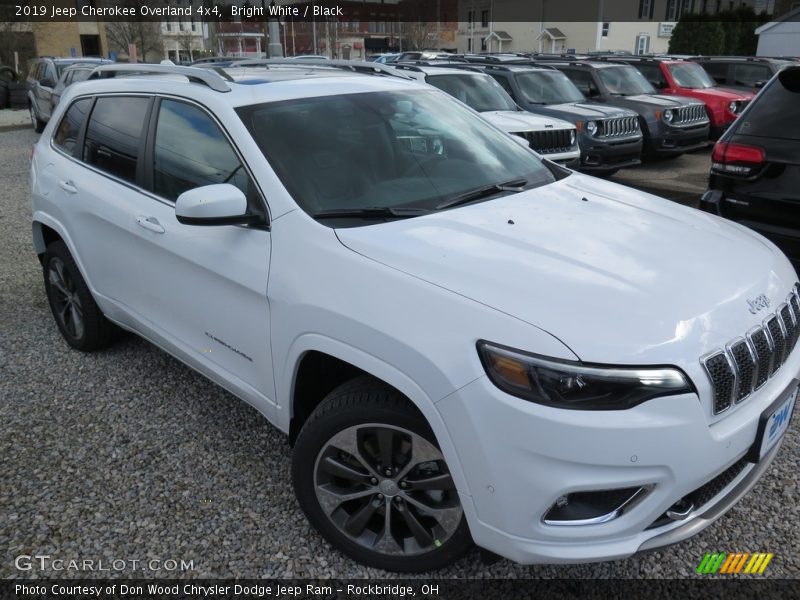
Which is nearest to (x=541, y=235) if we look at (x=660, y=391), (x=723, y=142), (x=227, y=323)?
(x=660, y=391)

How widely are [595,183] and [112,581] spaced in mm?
2808

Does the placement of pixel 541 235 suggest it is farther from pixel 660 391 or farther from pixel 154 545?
pixel 154 545

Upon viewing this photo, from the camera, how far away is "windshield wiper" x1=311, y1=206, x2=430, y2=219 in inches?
102

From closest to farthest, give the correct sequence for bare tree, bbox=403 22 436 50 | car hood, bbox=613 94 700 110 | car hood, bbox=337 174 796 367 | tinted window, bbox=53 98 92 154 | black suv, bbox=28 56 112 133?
car hood, bbox=337 174 796 367 → tinted window, bbox=53 98 92 154 → car hood, bbox=613 94 700 110 → black suv, bbox=28 56 112 133 → bare tree, bbox=403 22 436 50

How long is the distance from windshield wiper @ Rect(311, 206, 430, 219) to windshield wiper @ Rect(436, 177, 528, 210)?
0.15 meters

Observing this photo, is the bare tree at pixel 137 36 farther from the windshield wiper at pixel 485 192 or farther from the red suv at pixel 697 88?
the windshield wiper at pixel 485 192

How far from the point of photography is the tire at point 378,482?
2.23 m

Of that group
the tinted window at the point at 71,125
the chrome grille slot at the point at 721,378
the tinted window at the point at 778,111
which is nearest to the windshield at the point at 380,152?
the chrome grille slot at the point at 721,378

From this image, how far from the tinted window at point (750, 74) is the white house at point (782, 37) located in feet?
65.3

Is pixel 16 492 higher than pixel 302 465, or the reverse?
pixel 302 465

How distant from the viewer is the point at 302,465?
8.25 ft

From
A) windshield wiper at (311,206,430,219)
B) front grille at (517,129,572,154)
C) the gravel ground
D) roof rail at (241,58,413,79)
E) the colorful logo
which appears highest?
roof rail at (241,58,413,79)

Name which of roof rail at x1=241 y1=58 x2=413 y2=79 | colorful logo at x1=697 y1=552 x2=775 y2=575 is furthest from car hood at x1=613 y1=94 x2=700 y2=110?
colorful logo at x1=697 y1=552 x2=775 y2=575

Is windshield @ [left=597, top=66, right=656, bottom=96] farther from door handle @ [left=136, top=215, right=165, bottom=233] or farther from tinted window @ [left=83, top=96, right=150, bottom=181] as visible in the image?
door handle @ [left=136, top=215, right=165, bottom=233]
